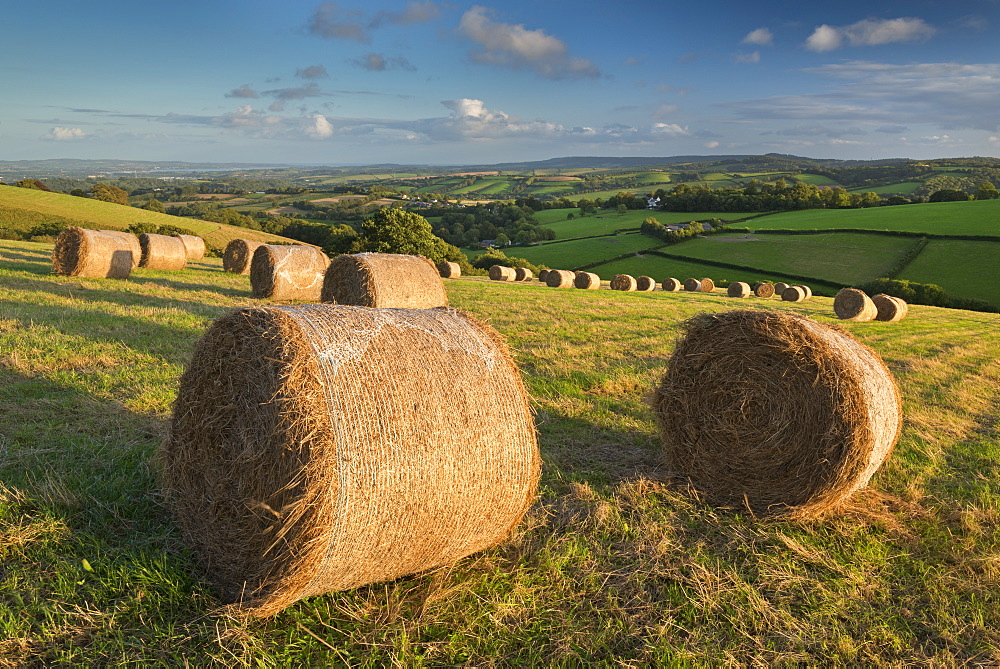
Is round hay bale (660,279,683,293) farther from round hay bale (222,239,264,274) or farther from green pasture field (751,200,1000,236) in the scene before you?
green pasture field (751,200,1000,236)

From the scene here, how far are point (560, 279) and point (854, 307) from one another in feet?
49.4

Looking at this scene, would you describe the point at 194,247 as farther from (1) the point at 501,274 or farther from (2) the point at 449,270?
(1) the point at 501,274

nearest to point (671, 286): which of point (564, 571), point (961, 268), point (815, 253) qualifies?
point (815, 253)

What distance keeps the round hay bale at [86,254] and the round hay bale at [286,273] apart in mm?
4497

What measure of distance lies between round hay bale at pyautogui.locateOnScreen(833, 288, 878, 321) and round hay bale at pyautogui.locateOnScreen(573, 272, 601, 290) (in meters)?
13.0

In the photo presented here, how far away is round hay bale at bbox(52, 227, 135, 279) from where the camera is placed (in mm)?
17766

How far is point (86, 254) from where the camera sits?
17.7 m

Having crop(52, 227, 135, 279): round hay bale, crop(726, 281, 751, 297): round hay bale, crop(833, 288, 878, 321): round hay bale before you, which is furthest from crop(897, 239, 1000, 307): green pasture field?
crop(52, 227, 135, 279): round hay bale

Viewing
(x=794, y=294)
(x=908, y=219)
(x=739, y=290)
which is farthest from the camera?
(x=908, y=219)

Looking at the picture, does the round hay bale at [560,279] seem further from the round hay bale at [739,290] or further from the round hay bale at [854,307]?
the round hay bale at [854,307]

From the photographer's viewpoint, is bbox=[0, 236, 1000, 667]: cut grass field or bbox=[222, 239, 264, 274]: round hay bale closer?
bbox=[0, 236, 1000, 667]: cut grass field

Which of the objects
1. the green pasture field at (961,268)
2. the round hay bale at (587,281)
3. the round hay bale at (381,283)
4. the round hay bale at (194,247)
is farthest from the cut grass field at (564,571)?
the green pasture field at (961,268)

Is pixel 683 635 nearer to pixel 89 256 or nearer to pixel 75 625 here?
pixel 75 625

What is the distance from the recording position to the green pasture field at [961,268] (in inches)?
1668
